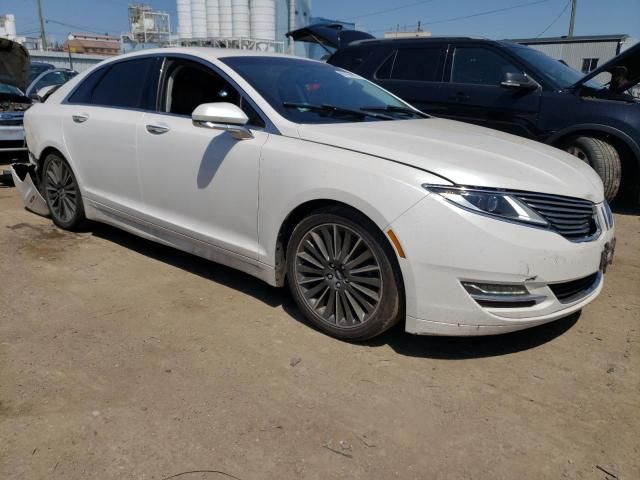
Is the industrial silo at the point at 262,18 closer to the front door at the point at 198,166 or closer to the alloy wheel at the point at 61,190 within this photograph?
the alloy wheel at the point at 61,190

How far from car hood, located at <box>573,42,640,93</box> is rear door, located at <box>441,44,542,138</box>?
69 cm

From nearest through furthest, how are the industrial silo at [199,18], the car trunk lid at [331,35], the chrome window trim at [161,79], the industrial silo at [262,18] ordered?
the chrome window trim at [161,79], the car trunk lid at [331,35], the industrial silo at [262,18], the industrial silo at [199,18]

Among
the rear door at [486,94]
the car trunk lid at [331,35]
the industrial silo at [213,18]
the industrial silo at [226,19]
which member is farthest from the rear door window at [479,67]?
the industrial silo at [213,18]

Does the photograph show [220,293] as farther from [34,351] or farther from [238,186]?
[34,351]

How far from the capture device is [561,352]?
9.74ft

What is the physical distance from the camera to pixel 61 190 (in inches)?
189

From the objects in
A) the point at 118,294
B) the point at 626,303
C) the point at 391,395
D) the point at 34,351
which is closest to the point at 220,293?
the point at 118,294

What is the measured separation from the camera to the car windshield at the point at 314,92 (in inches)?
131

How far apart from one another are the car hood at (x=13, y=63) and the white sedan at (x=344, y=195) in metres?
3.66

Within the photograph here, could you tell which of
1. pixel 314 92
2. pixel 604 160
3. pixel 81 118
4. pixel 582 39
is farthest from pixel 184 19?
pixel 314 92

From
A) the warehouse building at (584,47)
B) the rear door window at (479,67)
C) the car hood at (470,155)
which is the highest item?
the warehouse building at (584,47)

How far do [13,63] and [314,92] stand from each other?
18.6 feet

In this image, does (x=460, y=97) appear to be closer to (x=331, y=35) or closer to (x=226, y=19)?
→ (x=331, y=35)

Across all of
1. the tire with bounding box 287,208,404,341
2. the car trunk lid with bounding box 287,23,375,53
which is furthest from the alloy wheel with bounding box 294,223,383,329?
the car trunk lid with bounding box 287,23,375,53
